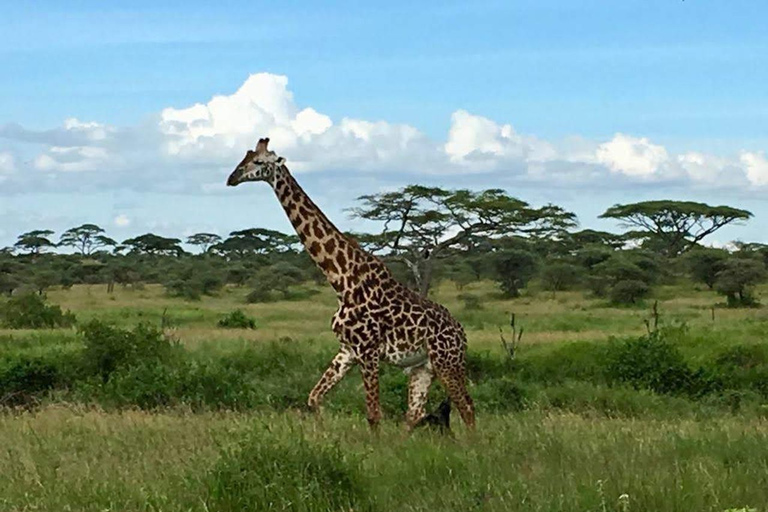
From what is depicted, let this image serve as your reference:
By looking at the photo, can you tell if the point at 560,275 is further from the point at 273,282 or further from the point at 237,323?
the point at 237,323

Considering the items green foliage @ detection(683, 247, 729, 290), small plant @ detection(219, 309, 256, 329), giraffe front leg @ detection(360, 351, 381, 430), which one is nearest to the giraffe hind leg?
giraffe front leg @ detection(360, 351, 381, 430)

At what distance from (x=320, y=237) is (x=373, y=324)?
101cm

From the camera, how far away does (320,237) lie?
9.66 meters

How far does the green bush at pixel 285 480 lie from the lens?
19.0 feet

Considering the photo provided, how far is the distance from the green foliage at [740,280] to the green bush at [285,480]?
114 feet

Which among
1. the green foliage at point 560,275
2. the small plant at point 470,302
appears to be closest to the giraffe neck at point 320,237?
the small plant at point 470,302

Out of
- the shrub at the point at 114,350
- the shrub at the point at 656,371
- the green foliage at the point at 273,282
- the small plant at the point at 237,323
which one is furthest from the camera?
the green foliage at the point at 273,282

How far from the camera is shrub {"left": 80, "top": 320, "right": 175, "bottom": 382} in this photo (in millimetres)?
15766

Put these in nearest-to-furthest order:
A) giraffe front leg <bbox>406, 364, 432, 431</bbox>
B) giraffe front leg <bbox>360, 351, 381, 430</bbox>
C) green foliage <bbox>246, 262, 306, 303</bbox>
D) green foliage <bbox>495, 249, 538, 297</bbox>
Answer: giraffe front leg <bbox>360, 351, 381, 430</bbox> < giraffe front leg <bbox>406, 364, 432, 431</bbox> < green foliage <bbox>495, 249, 538, 297</bbox> < green foliage <bbox>246, 262, 306, 303</bbox>

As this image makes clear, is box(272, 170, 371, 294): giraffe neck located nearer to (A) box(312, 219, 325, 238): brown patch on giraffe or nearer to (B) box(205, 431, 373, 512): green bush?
(A) box(312, 219, 325, 238): brown patch on giraffe

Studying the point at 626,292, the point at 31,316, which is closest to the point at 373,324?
the point at 31,316

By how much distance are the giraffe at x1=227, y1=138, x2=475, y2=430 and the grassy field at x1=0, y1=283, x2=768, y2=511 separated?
0.44m

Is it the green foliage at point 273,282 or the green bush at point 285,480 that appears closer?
the green bush at point 285,480

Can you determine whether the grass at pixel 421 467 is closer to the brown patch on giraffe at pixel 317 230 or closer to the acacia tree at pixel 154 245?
the brown patch on giraffe at pixel 317 230
